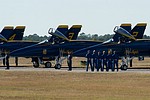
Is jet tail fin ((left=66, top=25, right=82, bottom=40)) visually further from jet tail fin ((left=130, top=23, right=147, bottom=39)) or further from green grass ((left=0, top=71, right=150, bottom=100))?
green grass ((left=0, top=71, right=150, bottom=100))

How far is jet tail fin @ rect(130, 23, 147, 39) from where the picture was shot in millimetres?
66312

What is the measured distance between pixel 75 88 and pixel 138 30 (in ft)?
99.4

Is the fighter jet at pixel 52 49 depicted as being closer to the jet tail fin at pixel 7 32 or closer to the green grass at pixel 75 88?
the jet tail fin at pixel 7 32

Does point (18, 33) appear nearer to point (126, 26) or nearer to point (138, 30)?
Result: point (126, 26)

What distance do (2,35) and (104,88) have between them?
41215mm

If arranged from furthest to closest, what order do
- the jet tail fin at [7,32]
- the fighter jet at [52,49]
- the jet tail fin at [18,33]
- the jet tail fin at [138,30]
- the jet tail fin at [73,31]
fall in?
the jet tail fin at [7,32]
the jet tail fin at [18,33]
the jet tail fin at [73,31]
the fighter jet at [52,49]
the jet tail fin at [138,30]

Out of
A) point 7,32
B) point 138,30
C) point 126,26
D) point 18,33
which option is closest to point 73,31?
point 126,26

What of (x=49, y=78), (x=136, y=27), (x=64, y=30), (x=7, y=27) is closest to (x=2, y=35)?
(x=7, y=27)

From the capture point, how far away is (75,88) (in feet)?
122

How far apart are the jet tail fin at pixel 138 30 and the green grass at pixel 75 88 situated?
20.0 meters

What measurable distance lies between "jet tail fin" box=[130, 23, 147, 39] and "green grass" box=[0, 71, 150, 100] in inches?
787

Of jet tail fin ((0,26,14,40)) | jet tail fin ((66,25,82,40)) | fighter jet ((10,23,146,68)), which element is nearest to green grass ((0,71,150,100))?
fighter jet ((10,23,146,68))

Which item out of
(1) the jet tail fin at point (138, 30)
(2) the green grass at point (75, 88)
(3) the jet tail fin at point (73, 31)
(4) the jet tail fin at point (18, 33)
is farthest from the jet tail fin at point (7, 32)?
(2) the green grass at point (75, 88)

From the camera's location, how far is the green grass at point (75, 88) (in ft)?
106
